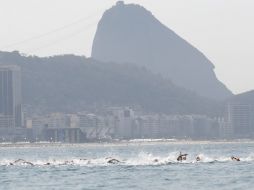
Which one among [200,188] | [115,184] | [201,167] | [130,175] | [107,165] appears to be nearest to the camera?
[200,188]

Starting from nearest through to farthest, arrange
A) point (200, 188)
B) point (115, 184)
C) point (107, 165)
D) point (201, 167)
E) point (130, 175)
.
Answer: point (200, 188)
point (115, 184)
point (130, 175)
point (201, 167)
point (107, 165)

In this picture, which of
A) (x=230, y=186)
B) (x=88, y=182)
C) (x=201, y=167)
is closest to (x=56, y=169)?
(x=201, y=167)

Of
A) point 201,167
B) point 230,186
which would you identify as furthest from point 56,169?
point 230,186

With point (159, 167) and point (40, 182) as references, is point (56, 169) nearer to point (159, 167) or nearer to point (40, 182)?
point (159, 167)

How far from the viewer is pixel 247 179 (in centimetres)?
8731

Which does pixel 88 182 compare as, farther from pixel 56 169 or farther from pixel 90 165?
pixel 90 165

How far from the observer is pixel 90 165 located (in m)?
117

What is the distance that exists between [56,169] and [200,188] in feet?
105

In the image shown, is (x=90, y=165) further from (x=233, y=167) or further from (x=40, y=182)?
(x=40, y=182)

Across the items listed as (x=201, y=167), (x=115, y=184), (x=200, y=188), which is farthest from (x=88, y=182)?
(x=201, y=167)

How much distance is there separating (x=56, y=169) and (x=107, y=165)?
7.65m

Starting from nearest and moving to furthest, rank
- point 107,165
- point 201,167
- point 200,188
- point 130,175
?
point 200,188 → point 130,175 → point 201,167 → point 107,165

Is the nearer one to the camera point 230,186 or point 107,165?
point 230,186

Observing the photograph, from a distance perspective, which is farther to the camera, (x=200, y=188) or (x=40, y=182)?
(x=40, y=182)
